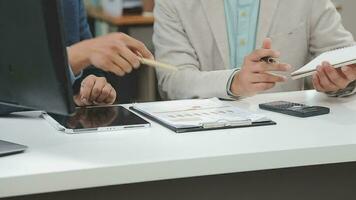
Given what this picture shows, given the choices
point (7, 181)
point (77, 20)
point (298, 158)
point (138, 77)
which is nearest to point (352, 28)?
point (138, 77)

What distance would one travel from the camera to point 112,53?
108 centimetres

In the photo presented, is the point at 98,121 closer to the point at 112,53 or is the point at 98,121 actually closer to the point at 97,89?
the point at 112,53

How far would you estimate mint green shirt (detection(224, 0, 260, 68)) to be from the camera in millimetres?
1690

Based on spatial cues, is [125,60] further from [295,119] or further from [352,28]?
[352,28]

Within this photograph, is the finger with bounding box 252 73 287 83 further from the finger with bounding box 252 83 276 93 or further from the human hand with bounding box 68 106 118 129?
the human hand with bounding box 68 106 118 129

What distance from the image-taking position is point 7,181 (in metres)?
0.78

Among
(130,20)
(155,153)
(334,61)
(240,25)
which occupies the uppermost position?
(130,20)

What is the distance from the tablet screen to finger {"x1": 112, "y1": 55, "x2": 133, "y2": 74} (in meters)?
0.10

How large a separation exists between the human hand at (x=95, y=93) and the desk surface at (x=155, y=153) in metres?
0.25

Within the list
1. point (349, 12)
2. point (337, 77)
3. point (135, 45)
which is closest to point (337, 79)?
point (337, 77)

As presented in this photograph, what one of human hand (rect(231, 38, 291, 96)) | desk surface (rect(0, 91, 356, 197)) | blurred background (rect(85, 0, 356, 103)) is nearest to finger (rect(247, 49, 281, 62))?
human hand (rect(231, 38, 291, 96))

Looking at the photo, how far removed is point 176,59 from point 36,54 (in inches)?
33.7

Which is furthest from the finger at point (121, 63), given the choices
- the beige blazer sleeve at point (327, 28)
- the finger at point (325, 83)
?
the beige blazer sleeve at point (327, 28)

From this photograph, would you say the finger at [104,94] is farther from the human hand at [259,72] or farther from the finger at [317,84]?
the finger at [317,84]
